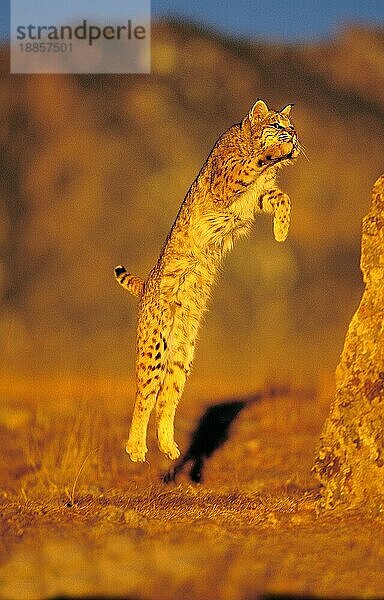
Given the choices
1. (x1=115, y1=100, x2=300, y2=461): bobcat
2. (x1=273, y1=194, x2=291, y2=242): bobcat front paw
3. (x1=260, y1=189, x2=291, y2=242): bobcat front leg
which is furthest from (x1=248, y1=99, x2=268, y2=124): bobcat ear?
(x1=273, y1=194, x2=291, y2=242): bobcat front paw

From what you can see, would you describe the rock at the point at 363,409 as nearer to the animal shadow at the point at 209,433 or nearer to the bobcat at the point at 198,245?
the bobcat at the point at 198,245

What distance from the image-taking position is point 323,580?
4180 mm

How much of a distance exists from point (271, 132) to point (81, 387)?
7715 mm

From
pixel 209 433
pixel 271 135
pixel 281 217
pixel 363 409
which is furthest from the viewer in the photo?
pixel 209 433

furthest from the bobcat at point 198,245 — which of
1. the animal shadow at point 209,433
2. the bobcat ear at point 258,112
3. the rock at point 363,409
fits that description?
the animal shadow at point 209,433

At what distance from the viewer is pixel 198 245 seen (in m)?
7.33

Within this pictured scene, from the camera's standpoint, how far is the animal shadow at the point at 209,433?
9539mm

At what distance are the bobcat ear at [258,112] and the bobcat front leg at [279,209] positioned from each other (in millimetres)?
606

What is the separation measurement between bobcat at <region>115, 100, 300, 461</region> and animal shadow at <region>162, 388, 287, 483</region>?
1519 millimetres

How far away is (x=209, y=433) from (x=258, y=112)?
461cm

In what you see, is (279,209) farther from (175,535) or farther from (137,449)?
(175,535)

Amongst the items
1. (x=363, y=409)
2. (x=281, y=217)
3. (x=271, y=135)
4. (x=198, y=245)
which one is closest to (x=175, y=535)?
(x=363, y=409)

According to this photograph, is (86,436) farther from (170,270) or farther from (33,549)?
(33,549)

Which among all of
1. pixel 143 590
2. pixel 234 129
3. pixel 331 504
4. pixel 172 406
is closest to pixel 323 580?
pixel 143 590
